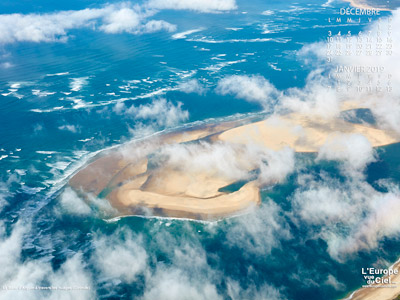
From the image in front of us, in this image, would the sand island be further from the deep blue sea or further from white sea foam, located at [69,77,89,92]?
white sea foam, located at [69,77,89,92]

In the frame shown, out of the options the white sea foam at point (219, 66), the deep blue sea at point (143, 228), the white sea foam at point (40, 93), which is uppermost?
the white sea foam at point (40, 93)

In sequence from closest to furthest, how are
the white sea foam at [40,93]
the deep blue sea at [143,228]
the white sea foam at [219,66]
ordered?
the deep blue sea at [143,228] < the white sea foam at [40,93] < the white sea foam at [219,66]

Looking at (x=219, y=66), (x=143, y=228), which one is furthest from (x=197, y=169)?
(x=219, y=66)

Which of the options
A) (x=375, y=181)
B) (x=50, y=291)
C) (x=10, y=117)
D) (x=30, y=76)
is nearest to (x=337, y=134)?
(x=375, y=181)

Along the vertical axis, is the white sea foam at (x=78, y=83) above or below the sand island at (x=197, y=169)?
above

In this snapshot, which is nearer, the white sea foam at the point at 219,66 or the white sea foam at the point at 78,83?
the white sea foam at the point at 78,83

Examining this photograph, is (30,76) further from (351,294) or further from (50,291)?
(351,294)

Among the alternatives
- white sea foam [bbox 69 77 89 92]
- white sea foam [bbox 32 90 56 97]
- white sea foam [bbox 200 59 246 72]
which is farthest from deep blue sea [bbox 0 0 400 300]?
white sea foam [bbox 200 59 246 72]

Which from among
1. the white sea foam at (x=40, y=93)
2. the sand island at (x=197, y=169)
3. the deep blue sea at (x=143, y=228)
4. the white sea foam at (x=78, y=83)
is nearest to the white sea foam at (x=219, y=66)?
the deep blue sea at (x=143, y=228)

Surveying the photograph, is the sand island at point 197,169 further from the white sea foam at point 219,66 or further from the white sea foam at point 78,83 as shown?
the white sea foam at point 78,83
